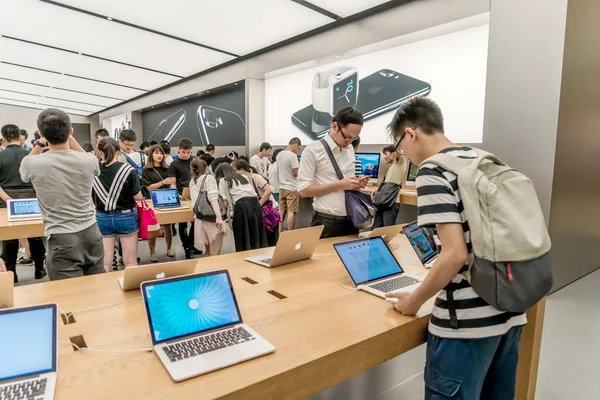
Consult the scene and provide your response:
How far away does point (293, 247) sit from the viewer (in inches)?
76.0

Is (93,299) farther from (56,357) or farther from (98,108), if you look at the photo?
(98,108)

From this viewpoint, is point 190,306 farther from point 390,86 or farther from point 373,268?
point 390,86

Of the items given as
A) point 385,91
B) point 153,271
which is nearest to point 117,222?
point 153,271

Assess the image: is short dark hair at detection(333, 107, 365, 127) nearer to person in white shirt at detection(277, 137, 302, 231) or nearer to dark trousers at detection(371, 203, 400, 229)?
dark trousers at detection(371, 203, 400, 229)

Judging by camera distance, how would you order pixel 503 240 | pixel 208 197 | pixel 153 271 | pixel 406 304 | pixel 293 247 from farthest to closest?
pixel 208 197 < pixel 293 247 < pixel 153 271 < pixel 406 304 < pixel 503 240

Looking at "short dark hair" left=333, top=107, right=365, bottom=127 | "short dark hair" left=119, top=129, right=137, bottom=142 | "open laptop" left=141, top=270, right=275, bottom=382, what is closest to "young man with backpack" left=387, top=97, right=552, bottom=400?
"open laptop" left=141, top=270, right=275, bottom=382

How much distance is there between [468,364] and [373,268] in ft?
2.11

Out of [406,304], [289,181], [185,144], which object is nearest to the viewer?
[406,304]

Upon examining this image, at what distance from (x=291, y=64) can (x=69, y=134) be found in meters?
5.03

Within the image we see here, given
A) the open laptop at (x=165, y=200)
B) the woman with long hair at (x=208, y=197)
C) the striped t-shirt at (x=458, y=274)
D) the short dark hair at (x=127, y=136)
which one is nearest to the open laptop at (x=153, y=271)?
the striped t-shirt at (x=458, y=274)

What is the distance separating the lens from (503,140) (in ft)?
9.37

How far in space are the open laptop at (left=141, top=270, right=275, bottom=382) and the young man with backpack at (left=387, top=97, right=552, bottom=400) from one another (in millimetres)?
549

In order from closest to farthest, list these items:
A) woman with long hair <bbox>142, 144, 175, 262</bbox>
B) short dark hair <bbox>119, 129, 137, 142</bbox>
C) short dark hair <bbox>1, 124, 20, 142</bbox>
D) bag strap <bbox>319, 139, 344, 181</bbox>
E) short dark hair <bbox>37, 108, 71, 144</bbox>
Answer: short dark hair <bbox>37, 108, 71, 144</bbox> < bag strap <bbox>319, 139, 344, 181</bbox> < short dark hair <bbox>1, 124, 20, 142</bbox> < woman with long hair <bbox>142, 144, 175, 262</bbox> < short dark hair <bbox>119, 129, 137, 142</bbox>

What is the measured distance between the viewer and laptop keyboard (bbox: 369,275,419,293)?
162cm
